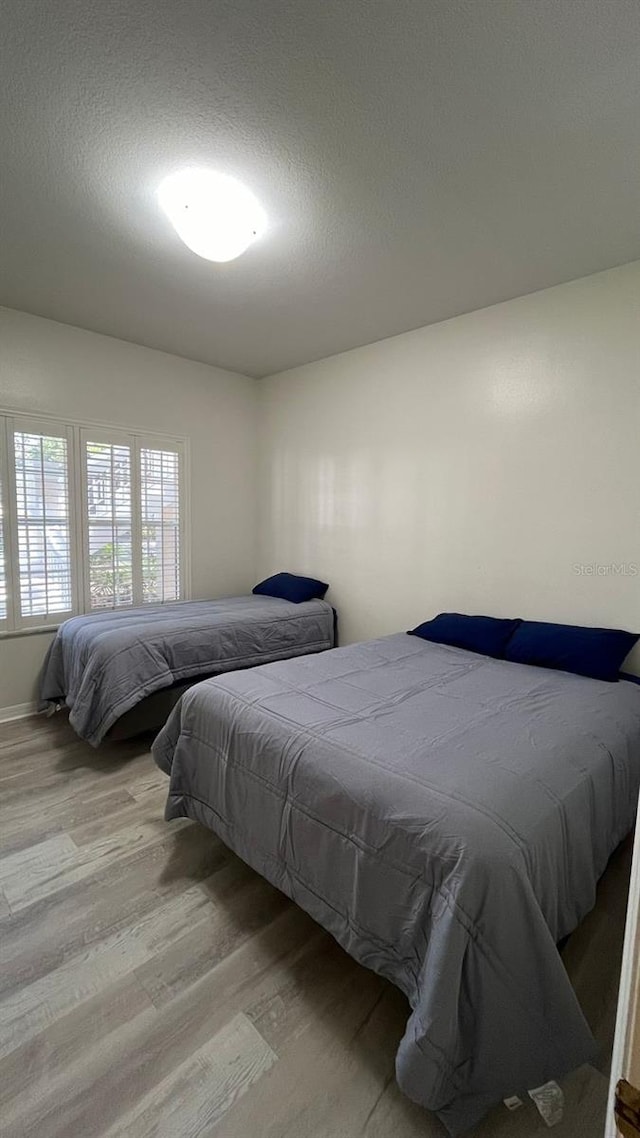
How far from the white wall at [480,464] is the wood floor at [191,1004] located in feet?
5.07

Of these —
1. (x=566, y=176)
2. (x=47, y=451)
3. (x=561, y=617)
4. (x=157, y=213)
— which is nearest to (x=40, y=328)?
(x=47, y=451)

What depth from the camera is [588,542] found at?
99.0 inches

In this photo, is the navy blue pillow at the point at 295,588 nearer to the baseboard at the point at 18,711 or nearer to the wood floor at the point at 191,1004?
the baseboard at the point at 18,711

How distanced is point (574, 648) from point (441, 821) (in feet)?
5.13

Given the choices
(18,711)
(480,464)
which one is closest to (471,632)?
(480,464)

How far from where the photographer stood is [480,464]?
2.94 meters

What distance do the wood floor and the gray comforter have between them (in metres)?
0.22

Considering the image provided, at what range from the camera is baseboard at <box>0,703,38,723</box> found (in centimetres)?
311

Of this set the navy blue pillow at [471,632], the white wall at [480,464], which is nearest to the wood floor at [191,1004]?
the navy blue pillow at [471,632]

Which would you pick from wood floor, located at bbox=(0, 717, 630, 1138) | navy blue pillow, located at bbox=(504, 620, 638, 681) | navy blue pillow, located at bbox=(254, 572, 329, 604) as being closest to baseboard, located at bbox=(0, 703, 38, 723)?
wood floor, located at bbox=(0, 717, 630, 1138)

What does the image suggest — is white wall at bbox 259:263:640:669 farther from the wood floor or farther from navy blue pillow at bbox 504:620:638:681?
the wood floor

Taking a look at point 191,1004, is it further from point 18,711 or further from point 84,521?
point 84,521

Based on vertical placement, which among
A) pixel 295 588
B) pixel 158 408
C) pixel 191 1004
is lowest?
pixel 191 1004

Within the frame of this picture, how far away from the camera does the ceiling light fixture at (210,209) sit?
71.0 inches
